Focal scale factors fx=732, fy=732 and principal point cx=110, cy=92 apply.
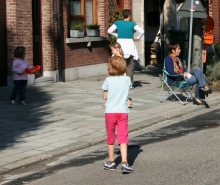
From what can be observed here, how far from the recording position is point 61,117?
45.6 feet

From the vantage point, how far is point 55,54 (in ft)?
66.7

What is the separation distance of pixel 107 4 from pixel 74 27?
246 centimetres

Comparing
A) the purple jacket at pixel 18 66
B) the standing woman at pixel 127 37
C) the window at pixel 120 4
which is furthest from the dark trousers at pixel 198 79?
the window at pixel 120 4

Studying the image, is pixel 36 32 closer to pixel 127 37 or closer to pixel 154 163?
pixel 127 37

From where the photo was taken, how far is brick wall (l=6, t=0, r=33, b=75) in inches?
733

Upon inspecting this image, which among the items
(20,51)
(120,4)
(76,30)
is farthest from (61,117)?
(120,4)

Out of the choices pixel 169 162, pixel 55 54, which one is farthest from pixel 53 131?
pixel 55 54

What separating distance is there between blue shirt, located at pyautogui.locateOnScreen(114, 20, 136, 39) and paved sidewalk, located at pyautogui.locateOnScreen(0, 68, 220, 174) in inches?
56.9

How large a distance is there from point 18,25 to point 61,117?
5532mm

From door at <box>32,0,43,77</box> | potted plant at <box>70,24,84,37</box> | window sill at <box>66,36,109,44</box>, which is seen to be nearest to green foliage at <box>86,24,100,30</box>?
window sill at <box>66,36,109,44</box>

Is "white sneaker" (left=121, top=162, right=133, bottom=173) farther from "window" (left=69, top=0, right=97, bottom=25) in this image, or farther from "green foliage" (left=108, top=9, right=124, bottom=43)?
"green foliage" (left=108, top=9, right=124, bottom=43)

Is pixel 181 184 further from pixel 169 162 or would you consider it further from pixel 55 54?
pixel 55 54

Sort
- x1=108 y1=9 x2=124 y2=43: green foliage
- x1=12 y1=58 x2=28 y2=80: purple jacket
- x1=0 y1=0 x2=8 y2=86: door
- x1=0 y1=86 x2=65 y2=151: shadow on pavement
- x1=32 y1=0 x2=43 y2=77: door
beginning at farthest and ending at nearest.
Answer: x1=108 y1=9 x2=124 y2=43: green foliage < x1=32 y1=0 x2=43 y2=77: door < x1=0 y1=0 x2=8 y2=86: door < x1=12 y1=58 x2=28 y2=80: purple jacket < x1=0 y1=86 x2=65 y2=151: shadow on pavement

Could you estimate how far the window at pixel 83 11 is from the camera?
21.6 meters
